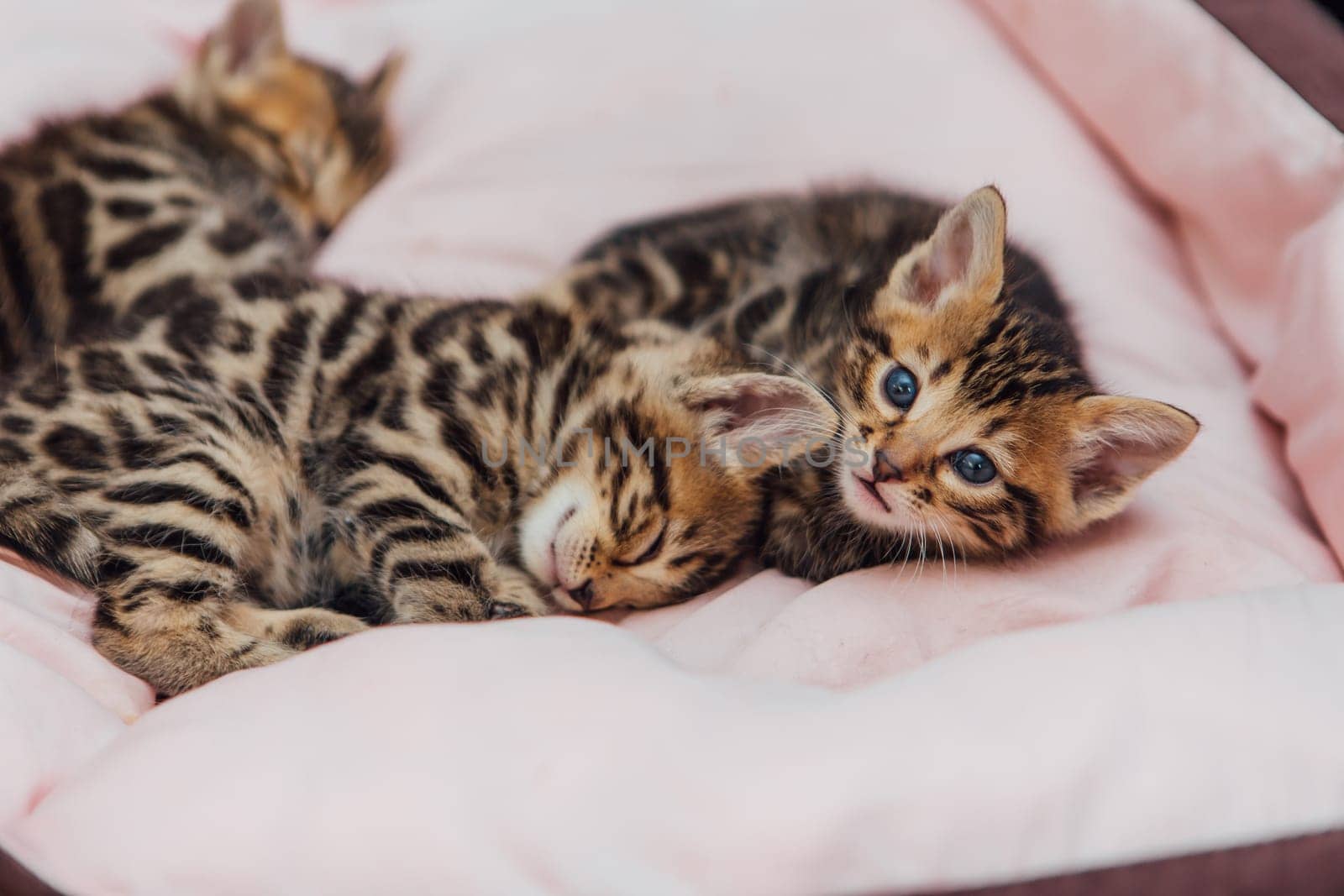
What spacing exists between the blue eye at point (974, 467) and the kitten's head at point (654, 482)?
0.21 meters

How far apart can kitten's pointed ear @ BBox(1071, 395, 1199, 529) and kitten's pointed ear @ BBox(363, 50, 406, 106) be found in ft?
5.97

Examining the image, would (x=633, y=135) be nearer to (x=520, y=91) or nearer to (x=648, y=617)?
(x=520, y=91)

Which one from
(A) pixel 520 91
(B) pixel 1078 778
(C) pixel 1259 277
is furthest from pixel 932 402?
(A) pixel 520 91

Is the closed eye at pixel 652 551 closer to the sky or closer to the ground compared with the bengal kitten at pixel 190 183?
closer to the ground

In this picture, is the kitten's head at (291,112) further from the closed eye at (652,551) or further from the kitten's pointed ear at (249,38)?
the closed eye at (652,551)

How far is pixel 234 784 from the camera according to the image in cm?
114

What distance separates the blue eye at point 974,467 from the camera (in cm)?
162

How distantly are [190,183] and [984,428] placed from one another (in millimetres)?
1712

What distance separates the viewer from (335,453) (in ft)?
5.87

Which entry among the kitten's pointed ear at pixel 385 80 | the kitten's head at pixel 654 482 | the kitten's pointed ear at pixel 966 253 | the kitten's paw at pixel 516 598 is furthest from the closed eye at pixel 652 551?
the kitten's pointed ear at pixel 385 80

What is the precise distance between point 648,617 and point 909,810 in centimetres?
72

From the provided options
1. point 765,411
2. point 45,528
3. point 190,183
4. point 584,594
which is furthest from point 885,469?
point 190,183

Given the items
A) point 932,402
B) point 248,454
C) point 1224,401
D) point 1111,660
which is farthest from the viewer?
point 1224,401

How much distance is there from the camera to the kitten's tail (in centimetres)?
157
